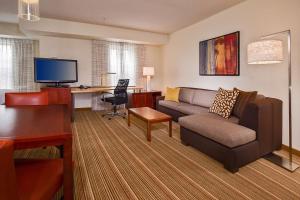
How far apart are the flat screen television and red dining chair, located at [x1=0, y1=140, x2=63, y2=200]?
3.80 m

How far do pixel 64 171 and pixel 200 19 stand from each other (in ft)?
14.5

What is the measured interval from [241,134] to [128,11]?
3.34 metres

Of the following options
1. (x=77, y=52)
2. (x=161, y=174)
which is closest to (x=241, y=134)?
(x=161, y=174)

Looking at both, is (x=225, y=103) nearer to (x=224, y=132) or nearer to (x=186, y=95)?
(x=224, y=132)

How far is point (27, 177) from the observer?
117 centimetres

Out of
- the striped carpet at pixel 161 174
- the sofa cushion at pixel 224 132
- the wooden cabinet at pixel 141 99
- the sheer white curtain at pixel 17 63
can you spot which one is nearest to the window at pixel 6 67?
the sheer white curtain at pixel 17 63

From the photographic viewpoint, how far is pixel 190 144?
2.88 m

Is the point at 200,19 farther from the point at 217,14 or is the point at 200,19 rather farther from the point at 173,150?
the point at 173,150

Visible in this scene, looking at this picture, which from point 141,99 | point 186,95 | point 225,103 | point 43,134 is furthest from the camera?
point 141,99

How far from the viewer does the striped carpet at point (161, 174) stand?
179 centimetres

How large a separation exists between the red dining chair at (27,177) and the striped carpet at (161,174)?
0.63 metres

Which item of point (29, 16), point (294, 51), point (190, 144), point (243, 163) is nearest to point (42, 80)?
point (29, 16)

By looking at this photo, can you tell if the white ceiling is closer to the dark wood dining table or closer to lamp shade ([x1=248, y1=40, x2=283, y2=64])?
lamp shade ([x1=248, y1=40, x2=283, y2=64])

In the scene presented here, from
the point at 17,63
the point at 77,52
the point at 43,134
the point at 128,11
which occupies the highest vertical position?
the point at 128,11
